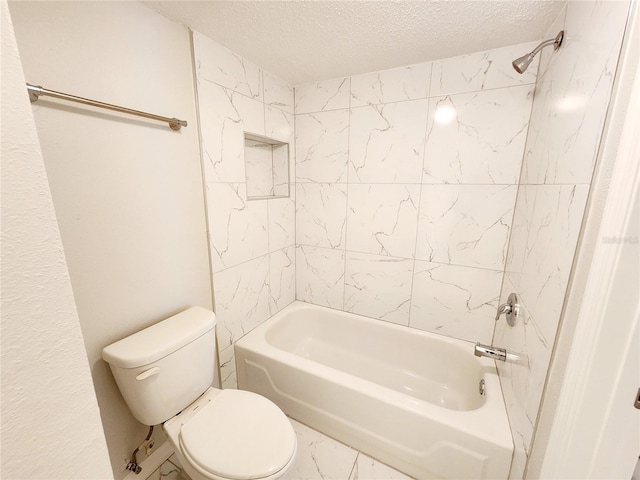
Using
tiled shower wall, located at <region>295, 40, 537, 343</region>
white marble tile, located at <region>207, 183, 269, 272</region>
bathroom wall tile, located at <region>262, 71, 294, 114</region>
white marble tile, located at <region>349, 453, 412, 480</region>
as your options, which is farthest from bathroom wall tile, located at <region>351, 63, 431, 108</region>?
white marble tile, located at <region>349, 453, 412, 480</region>

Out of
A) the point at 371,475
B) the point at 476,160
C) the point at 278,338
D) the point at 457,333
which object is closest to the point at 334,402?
the point at 371,475

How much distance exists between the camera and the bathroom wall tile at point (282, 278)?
1.98m

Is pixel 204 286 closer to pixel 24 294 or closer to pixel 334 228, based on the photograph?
pixel 334 228

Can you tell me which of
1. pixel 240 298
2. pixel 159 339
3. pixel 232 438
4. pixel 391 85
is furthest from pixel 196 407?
pixel 391 85

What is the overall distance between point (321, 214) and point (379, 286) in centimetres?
69

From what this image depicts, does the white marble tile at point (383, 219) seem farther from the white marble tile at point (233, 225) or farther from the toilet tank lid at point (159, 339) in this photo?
the toilet tank lid at point (159, 339)

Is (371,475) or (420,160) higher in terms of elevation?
(420,160)

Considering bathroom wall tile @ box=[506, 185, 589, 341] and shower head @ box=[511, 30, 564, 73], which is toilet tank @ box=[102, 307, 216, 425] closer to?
bathroom wall tile @ box=[506, 185, 589, 341]

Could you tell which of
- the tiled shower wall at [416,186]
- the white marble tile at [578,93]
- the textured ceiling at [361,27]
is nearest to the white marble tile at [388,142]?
the tiled shower wall at [416,186]

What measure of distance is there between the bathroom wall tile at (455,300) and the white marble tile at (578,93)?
68cm

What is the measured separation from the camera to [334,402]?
144cm

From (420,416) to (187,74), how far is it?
1940 mm

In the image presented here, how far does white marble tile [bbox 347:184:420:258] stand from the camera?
1737 mm

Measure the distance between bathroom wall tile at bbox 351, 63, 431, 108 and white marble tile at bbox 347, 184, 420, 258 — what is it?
1.77ft
